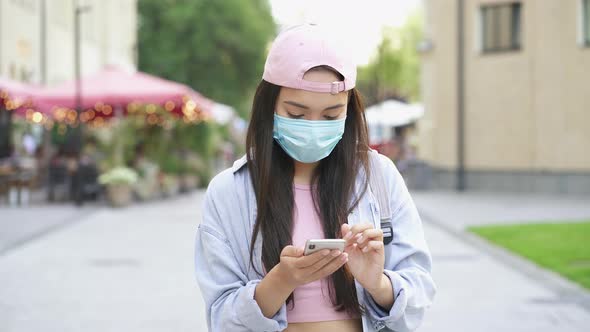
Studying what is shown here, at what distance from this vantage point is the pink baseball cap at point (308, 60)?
254 cm

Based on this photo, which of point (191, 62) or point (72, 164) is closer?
point (72, 164)

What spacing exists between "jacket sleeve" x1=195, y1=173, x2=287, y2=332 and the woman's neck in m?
0.21

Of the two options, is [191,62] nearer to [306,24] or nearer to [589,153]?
[589,153]

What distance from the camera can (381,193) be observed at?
107 inches

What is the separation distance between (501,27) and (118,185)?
11427 millimetres

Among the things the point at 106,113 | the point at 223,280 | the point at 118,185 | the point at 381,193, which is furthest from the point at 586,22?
the point at 223,280

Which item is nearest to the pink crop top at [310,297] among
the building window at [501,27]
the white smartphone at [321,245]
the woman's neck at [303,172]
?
the woman's neck at [303,172]

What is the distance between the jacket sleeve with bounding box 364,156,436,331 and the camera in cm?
261

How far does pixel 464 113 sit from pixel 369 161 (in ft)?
81.2

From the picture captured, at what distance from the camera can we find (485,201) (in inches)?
882

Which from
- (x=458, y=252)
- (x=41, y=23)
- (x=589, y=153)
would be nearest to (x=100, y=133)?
(x=41, y=23)

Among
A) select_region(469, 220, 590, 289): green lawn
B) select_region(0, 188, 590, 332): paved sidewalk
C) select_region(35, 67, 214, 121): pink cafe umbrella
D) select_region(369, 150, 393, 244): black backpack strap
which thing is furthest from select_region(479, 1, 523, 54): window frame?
select_region(369, 150, 393, 244): black backpack strap

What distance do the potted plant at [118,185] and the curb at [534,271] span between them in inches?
371

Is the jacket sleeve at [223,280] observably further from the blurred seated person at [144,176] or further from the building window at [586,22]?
the building window at [586,22]
